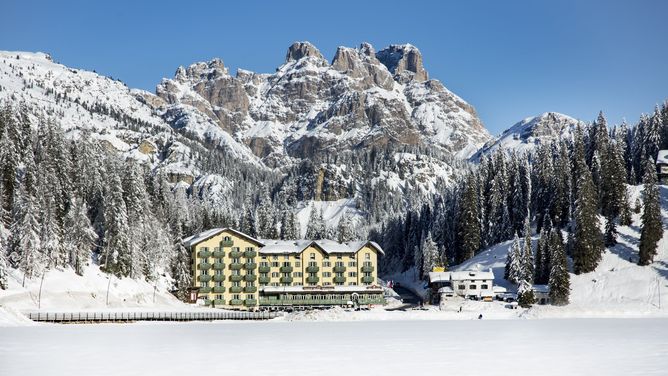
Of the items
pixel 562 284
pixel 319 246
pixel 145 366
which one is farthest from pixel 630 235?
pixel 145 366

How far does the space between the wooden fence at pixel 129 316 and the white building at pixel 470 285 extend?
39203mm

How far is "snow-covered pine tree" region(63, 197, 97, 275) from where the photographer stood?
104438mm

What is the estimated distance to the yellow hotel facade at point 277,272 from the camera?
5586 inches

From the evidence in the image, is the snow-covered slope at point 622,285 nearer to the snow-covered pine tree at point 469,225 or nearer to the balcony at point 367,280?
the snow-covered pine tree at point 469,225

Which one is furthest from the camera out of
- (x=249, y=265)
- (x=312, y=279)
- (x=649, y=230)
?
(x=312, y=279)

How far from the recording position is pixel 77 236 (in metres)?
105

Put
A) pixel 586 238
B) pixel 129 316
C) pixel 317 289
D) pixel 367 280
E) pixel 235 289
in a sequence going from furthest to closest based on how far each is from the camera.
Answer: pixel 367 280
pixel 317 289
pixel 235 289
pixel 586 238
pixel 129 316

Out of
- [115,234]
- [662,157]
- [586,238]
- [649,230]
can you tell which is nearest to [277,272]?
[115,234]

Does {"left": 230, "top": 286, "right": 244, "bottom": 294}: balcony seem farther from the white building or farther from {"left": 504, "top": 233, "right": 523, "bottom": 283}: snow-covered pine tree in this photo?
{"left": 504, "top": 233, "right": 523, "bottom": 283}: snow-covered pine tree

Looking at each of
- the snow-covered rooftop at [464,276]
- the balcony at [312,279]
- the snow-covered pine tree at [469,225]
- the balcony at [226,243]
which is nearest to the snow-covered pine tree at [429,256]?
the snow-covered pine tree at [469,225]

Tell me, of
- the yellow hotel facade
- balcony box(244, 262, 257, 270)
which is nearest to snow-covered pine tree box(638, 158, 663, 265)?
the yellow hotel facade

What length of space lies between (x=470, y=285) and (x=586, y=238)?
72.2ft

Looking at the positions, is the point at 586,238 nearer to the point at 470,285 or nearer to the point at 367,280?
the point at 470,285

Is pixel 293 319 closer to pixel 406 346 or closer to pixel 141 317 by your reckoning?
pixel 141 317
